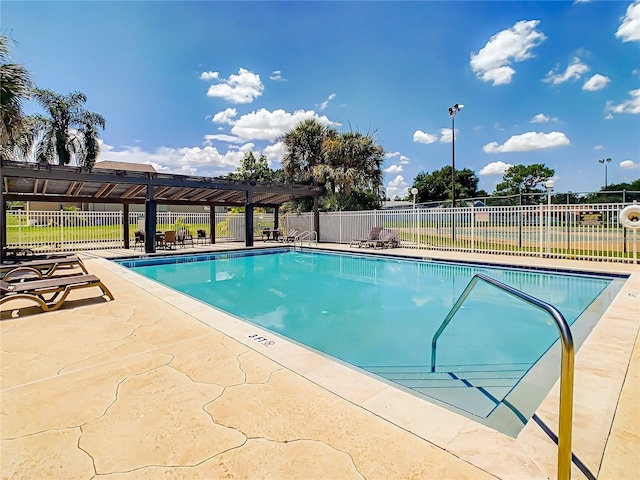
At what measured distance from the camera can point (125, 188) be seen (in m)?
15.7

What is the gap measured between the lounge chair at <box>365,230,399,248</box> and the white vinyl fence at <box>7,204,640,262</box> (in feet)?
1.48

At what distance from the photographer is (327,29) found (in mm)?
13625

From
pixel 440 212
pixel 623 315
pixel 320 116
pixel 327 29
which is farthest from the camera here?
pixel 320 116

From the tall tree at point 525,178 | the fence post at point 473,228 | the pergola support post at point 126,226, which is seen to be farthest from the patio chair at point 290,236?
the tall tree at point 525,178

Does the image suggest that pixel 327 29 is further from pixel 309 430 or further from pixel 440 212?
pixel 309 430

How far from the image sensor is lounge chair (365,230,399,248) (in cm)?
1611

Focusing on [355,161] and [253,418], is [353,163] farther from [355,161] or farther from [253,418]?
[253,418]

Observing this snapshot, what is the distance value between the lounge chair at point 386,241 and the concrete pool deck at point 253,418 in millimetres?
12125

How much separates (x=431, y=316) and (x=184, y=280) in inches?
283

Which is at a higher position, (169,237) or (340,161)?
(340,161)

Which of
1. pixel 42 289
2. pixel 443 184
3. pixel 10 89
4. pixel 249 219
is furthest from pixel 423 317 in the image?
pixel 443 184

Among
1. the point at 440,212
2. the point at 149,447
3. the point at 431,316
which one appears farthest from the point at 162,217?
the point at 149,447

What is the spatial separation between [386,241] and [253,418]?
1430 cm

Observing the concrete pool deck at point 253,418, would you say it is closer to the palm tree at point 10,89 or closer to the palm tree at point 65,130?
the palm tree at point 10,89
